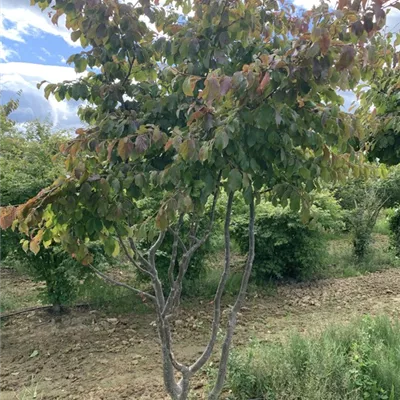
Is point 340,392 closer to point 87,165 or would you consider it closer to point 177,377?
point 177,377

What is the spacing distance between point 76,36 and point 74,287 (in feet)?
10.8

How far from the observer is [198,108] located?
5.57ft

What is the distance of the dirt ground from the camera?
10.7 ft

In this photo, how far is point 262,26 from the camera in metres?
1.94

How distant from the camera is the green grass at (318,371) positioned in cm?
262

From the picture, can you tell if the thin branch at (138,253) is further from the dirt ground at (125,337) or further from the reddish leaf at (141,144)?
the dirt ground at (125,337)

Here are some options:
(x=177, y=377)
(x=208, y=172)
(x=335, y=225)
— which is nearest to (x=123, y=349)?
(x=177, y=377)

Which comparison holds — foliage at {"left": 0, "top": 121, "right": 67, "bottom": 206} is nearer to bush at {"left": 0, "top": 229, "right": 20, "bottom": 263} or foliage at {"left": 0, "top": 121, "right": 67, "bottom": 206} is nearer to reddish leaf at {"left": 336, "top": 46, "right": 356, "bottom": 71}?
bush at {"left": 0, "top": 229, "right": 20, "bottom": 263}

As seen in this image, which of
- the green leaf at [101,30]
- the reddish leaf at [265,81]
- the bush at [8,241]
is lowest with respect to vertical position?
the bush at [8,241]

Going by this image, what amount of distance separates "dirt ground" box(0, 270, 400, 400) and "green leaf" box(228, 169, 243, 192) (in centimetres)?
208

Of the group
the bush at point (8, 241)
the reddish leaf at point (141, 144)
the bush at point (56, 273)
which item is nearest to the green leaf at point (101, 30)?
the reddish leaf at point (141, 144)

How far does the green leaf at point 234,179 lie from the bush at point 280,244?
3965 millimetres

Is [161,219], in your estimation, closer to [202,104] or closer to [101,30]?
[202,104]

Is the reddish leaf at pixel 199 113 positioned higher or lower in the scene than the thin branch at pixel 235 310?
higher
